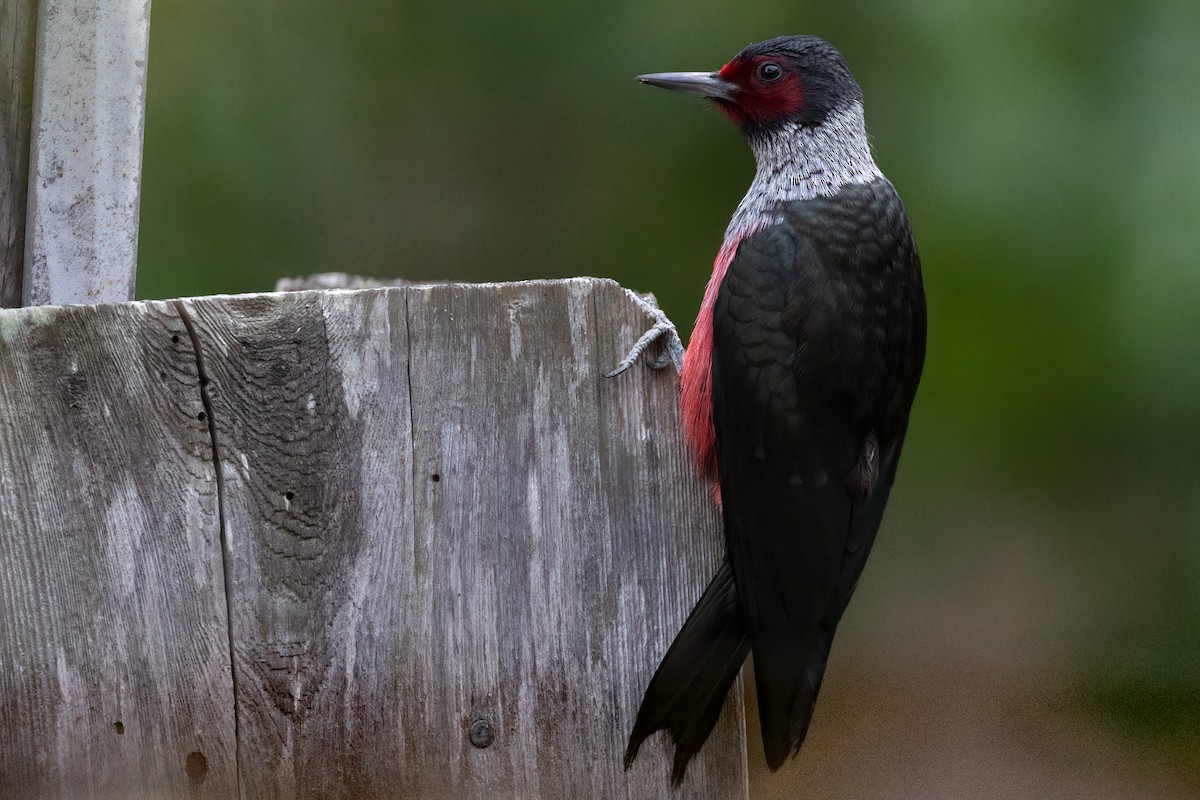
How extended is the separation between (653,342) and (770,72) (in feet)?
3.96

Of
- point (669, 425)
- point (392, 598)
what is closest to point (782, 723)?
point (669, 425)

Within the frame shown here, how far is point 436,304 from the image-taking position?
1696 mm

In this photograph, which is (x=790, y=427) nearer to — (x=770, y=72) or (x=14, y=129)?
(x=770, y=72)

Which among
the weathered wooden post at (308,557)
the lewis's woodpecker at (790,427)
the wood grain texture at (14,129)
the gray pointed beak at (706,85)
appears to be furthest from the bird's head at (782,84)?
the wood grain texture at (14,129)

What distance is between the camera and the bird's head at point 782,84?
2.72 metres

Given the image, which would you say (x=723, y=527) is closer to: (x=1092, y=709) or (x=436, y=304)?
(x=436, y=304)

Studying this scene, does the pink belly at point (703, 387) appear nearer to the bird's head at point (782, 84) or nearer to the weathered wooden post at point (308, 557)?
the weathered wooden post at point (308, 557)

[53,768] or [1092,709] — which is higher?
[53,768]

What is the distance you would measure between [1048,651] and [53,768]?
9.22 ft

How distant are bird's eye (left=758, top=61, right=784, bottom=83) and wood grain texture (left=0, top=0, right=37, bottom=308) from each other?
1548mm

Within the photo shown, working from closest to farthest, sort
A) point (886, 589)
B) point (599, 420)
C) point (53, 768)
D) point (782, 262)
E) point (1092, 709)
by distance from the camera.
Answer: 1. point (53, 768)
2. point (599, 420)
3. point (782, 262)
4. point (1092, 709)
5. point (886, 589)

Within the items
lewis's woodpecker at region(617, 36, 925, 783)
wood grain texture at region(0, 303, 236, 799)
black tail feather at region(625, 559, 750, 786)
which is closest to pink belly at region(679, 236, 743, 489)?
lewis's woodpecker at region(617, 36, 925, 783)

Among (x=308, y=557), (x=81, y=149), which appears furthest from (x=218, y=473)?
(x=81, y=149)

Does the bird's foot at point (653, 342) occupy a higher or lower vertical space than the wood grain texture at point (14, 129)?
lower
